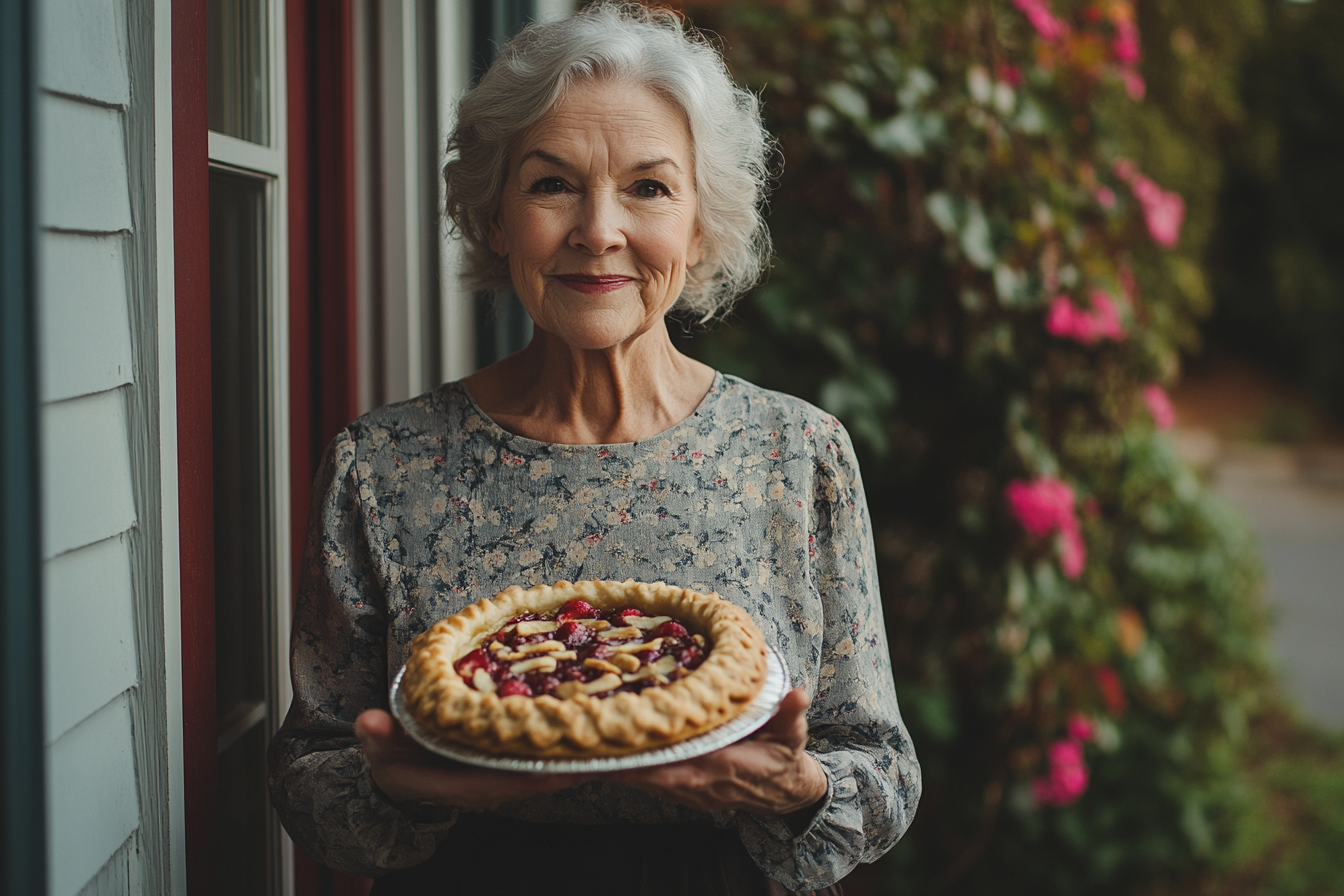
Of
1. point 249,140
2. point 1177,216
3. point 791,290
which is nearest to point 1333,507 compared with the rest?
point 1177,216

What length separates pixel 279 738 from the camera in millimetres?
1480

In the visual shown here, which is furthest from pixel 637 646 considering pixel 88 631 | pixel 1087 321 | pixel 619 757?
pixel 1087 321

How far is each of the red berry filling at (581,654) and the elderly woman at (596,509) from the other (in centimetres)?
20

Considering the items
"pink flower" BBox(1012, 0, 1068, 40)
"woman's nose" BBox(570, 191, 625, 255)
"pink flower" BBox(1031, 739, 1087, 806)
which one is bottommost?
"pink flower" BBox(1031, 739, 1087, 806)

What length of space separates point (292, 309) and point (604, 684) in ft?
4.07

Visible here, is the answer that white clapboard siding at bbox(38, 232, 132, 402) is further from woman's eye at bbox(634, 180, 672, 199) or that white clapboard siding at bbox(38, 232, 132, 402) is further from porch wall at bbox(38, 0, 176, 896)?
woman's eye at bbox(634, 180, 672, 199)

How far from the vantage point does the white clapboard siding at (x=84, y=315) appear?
1070 mm

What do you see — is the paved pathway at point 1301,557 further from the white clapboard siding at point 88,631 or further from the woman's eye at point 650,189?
the white clapboard siding at point 88,631

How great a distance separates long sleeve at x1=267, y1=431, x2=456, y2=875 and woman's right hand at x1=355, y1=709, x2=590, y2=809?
186 millimetres

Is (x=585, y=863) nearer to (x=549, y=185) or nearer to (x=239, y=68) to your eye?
(x=549, y=185)

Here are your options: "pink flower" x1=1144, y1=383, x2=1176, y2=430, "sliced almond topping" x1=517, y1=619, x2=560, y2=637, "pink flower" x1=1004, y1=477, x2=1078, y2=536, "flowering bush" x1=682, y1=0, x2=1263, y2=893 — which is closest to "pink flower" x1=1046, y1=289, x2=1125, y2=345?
"flowering bush" x1=682, y1=0, x2=1263, y2=893

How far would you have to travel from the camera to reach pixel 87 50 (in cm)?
116

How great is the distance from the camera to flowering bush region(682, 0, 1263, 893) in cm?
259

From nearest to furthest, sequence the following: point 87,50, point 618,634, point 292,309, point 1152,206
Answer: point 87,50 → point 618,634 → point 292,309 → point 1152,206
